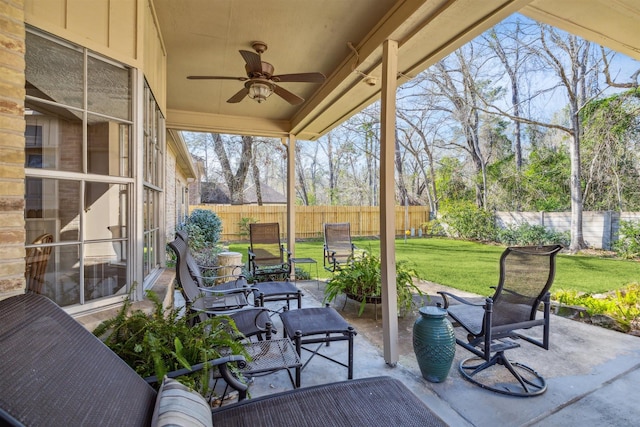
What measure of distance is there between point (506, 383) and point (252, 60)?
11.5 feet

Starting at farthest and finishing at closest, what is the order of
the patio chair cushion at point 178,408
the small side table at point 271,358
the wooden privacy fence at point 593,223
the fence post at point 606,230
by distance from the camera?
1. the fence post at point 606,230
2. the wooden privacy fence at point 593,223
3. the small side table at point 271,358
4. the patio chair cushion at point 178,408

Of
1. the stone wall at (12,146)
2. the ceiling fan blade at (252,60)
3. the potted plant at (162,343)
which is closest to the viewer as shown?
the stone wall at (12,146)

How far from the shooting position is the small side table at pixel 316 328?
2.46m

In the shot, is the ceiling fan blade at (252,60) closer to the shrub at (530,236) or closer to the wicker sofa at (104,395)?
the wicker sofa at (104,395)

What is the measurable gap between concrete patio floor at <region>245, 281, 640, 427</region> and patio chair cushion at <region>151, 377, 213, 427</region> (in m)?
1.29

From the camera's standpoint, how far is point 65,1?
1.85 m

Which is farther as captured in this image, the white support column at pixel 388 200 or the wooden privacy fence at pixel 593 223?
the wooden privacy fence at pixel 593 223

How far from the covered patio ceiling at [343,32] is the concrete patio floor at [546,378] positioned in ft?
9.05

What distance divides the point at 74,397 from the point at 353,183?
2310cm

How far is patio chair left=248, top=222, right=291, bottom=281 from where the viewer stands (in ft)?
19.0

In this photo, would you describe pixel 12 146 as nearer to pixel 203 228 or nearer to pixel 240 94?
pixel 240 94

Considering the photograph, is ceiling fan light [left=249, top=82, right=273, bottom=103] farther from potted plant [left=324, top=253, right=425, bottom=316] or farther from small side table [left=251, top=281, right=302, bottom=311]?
potted plant [left=324, top=253, right=425, bottom=316]

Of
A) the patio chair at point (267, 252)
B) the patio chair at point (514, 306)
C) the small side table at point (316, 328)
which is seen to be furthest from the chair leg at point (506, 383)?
the patio chair at point (267, 252)

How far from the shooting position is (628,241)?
345 inches
